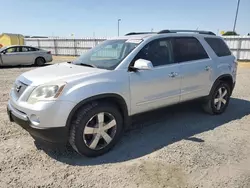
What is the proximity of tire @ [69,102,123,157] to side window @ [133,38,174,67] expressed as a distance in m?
0.99

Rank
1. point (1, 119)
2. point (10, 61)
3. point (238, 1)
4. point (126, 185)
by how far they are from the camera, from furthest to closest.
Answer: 1. point (238, 1)
2. point (10, 61)
3. point (1, 119)
4. point (126, 185)

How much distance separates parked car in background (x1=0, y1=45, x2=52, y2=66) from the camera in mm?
14094

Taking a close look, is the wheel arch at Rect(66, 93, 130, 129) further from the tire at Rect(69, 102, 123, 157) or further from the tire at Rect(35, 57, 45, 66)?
the tire at Rect(35, 57, 45, 66)

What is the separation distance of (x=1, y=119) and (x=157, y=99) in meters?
3.28

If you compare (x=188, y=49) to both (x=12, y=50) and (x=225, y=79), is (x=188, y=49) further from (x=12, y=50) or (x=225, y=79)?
(x=12, y=50)

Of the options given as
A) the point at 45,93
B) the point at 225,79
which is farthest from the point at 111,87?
the point at 225,79

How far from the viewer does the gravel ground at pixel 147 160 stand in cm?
285

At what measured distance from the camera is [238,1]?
27.2 meters

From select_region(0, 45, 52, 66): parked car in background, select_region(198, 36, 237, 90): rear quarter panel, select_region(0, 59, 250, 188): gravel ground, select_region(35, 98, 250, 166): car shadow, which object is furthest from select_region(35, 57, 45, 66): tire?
select_region(198, 36, 237, 90): rear quarter panel

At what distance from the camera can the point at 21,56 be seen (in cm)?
1455

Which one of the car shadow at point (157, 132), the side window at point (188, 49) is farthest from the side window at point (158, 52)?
the car shadow at point (157, 132)

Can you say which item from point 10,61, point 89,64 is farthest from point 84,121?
point 10,61

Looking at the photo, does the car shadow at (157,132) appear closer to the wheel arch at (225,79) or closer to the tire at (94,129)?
the tire at (94,129)

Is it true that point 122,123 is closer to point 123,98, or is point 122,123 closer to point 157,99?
point 123,98
